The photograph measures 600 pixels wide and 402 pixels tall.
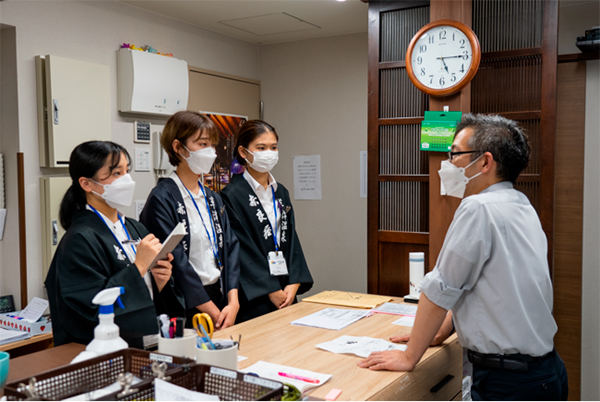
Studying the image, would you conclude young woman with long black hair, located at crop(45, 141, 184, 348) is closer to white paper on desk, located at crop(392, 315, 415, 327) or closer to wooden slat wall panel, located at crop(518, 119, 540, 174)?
white paper on desk, located at crop(392, 315, 415, 327)

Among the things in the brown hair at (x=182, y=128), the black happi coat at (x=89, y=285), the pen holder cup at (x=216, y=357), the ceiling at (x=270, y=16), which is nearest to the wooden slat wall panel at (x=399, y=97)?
the ceiling at (x=270, y=16)

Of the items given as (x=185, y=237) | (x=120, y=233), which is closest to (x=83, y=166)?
(x=120, y=233)

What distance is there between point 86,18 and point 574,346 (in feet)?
12.1

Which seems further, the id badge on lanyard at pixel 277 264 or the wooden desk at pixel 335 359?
the id badge on lanyard at pixel 277 264

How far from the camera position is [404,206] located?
2844 millimetres

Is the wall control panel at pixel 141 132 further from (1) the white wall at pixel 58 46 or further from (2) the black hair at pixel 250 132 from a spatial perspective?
(2) the black hair at pixel 250 132

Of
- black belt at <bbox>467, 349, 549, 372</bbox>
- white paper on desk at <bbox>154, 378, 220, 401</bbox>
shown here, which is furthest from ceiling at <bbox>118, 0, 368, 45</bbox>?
white paper on desk at <bbox>154, 378, 220, 401</bbox>

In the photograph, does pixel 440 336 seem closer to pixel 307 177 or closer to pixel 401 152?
pixel 401 152

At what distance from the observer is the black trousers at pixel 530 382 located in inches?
59.2

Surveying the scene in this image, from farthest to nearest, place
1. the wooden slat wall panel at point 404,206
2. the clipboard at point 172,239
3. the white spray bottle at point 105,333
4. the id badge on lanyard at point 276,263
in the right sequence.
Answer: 1. the wooden slat wall panel at point 404,206
2. the id badge on lanyard at point 276,263
3. the clipboard at point 172,239
4. the white spray bottle at point 105,333

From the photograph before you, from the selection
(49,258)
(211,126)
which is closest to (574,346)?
(211,126)

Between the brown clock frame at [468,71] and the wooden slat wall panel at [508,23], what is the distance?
336 millimetres

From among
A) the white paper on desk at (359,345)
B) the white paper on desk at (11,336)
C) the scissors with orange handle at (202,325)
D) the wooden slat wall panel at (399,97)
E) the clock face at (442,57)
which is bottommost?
the white paper on desk at (11,336)

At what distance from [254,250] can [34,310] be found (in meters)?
1.35
